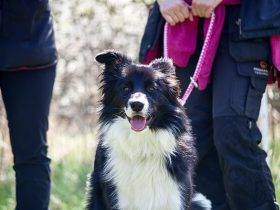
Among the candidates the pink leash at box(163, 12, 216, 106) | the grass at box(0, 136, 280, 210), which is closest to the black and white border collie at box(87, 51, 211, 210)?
the pink leash at box(163, 12, 216, 106)

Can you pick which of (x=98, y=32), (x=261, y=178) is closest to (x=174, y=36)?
(x=261, y=178)

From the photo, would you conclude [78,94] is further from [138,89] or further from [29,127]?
[138,89]

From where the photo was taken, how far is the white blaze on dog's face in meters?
3.55

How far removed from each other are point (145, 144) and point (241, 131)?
569 mm

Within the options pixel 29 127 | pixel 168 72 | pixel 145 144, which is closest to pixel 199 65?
pixel 168 72

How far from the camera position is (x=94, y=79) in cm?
874

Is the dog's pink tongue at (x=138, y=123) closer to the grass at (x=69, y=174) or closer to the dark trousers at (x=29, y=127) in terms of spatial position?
the dark trousers at (x=29, y=127)

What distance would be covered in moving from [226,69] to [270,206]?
87 centimetres

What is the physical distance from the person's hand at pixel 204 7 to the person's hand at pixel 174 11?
0.05 metres

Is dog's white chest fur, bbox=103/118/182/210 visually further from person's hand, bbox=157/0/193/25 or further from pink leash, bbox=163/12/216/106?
person's hand, bbox=157/0/193/25

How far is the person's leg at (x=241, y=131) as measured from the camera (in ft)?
12.8

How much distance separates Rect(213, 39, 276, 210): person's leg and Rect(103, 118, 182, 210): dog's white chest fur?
34 cm

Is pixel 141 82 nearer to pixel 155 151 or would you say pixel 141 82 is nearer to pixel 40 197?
Result: pixel 155 151

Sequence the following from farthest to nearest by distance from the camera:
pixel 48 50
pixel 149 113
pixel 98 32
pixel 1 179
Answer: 1. pixel 98 32
2. pixel 1 179
3. pixel 48 50
4. pixel 149 113
